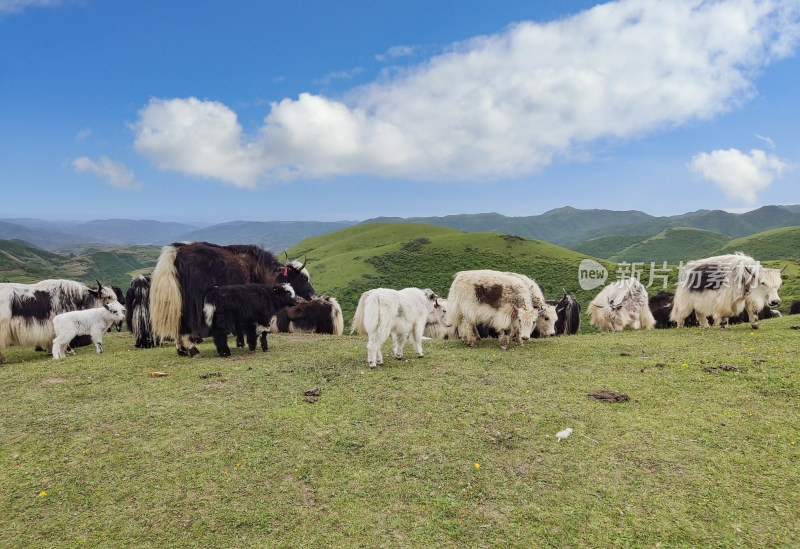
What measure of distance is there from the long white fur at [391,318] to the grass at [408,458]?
0.71 meters

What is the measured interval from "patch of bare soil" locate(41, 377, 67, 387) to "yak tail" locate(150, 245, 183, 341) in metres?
1.66

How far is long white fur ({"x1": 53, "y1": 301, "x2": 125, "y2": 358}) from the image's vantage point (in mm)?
8570

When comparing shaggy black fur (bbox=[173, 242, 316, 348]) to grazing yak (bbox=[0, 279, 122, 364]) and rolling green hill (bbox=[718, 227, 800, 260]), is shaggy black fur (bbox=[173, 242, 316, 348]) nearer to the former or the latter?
grazing yak (bbox=[0, 279, 122, 364])

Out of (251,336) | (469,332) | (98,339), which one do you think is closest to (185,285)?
(251,336)

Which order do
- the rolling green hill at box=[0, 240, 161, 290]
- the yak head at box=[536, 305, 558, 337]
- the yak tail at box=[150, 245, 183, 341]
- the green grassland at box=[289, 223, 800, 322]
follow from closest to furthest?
the yak tail at box=[150, 245, 183, 341] < the yak head at box=[536, 305, 558, 337] < the green grassland at box=[289, 223, 800, 322] < the rolling green hill at box=[0, 240, 161, 290]

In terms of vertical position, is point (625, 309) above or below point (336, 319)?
above

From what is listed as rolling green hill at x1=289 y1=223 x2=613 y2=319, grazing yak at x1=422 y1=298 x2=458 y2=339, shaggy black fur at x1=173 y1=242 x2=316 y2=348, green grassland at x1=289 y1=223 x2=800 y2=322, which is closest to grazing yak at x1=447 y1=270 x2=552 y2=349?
grazing yak at x1=422 y1=298 x2=458 y2=339

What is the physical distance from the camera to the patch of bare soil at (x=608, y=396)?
4965mm

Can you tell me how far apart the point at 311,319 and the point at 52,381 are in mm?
9458

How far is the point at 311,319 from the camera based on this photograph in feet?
50.0

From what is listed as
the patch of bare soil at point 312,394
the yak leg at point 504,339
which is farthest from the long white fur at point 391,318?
the yak leg at point 504,339

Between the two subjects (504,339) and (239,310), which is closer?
(239,310)

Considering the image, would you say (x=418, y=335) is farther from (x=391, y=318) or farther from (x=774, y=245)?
(x=774, y=245)

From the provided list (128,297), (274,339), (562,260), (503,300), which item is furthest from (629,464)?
(562,260)
